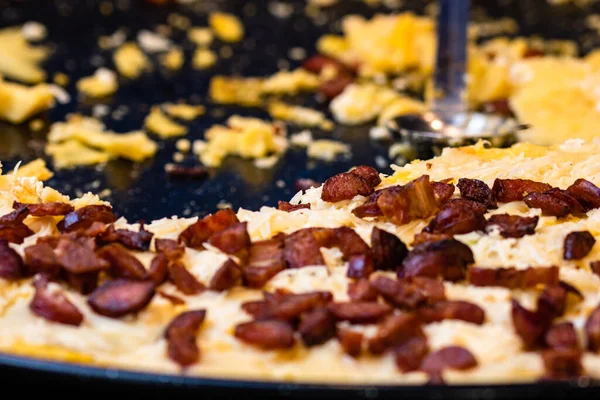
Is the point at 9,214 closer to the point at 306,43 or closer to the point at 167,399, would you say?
the point at 167,399

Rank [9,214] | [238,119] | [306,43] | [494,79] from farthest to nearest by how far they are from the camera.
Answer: [306,43], [494,79], [238,119], [9,214]

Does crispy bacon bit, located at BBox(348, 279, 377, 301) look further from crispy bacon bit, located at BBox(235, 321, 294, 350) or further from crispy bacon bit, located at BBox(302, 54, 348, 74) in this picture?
crispy bacon bit, located at BBox(302, 54, 348, 74)

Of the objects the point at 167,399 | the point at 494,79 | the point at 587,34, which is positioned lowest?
the point at 167,399

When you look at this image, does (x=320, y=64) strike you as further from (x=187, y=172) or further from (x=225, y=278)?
(x=225, y=278)

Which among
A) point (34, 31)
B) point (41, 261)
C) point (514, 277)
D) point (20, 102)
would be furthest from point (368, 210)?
point (34, 31)

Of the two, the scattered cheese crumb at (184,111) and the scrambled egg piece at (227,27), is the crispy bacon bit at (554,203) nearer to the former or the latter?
the scattered cheese crumb at (184,111)

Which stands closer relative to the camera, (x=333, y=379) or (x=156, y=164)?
(x=333, y=379)

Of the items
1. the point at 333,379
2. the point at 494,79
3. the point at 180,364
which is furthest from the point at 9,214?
the point at 494,79

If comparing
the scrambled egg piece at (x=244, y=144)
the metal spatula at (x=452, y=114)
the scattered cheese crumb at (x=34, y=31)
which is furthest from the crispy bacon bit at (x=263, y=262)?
the scattered cheese crumb at (x=34, y=31)
